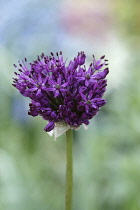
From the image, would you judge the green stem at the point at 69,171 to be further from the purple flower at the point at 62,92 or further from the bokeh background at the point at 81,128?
the bokeh background at the point at 81,128

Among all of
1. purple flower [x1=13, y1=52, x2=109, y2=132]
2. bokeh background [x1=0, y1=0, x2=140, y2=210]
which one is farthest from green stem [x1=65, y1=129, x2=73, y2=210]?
bokeh background [x1=0, y1=0, x2=140, y2=210]

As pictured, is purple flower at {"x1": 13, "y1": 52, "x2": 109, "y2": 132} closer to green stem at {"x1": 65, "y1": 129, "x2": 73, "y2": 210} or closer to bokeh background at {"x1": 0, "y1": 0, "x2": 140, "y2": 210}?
green stem at {"x1": 65, "y1": 129, "x2": 73, "y2": 210}

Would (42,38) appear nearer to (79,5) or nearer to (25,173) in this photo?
(79,5)

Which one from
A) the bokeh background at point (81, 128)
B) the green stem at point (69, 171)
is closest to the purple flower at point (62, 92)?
the green stem at point (69, 171)

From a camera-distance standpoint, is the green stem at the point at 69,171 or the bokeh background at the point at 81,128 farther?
the bokeh background at the point at 81,128

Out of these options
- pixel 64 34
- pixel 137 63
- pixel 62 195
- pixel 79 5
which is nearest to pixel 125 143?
pixel 62 195

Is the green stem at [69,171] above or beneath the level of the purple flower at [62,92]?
beneath
